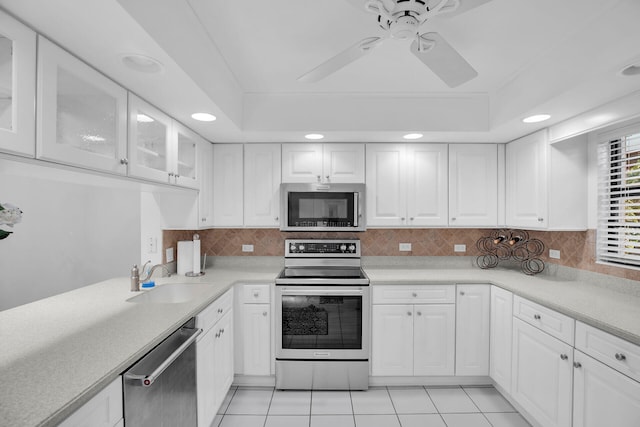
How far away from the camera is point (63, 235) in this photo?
2.45 metres

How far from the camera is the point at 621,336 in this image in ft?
4.73

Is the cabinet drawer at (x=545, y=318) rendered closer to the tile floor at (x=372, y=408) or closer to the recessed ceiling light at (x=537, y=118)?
the tile floor at (x=372, y=408)

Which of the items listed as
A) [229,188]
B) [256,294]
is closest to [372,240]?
[256,294]

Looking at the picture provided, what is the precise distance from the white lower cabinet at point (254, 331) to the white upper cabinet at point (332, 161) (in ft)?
3.58

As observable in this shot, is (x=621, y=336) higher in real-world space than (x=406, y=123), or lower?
lower

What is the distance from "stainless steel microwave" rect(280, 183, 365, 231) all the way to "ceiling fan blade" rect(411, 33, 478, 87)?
1.39m

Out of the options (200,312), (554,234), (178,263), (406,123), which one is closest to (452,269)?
(554,234)

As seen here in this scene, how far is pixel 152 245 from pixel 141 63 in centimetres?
160

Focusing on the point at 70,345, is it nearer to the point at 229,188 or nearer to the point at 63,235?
the point at 63,235

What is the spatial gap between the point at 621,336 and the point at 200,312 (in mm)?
2114

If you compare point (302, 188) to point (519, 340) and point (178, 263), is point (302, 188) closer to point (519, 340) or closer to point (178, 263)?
point (178, 263)

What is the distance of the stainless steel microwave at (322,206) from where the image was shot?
2777mm

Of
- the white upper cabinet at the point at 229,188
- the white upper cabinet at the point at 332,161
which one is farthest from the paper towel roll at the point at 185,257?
the white upper cabinet at the point at 332,161

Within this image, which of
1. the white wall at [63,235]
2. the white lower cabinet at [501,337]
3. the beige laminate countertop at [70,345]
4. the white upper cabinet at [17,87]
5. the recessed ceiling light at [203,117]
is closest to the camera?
the beige laminate countertop at [70,345]
